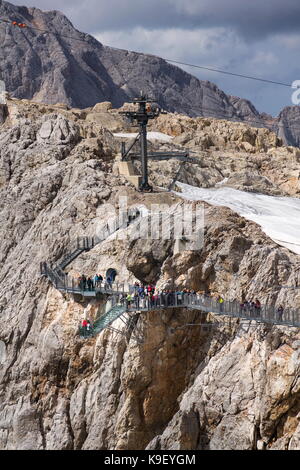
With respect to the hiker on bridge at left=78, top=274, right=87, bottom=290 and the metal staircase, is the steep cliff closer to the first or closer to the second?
the metal staircase

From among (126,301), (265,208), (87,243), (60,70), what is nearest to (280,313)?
(126,301)

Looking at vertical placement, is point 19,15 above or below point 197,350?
above

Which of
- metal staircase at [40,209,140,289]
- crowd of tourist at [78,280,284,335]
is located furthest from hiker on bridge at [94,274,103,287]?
metal staircase at [40,209,140,289]

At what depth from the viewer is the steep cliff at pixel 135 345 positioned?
97.7 feet

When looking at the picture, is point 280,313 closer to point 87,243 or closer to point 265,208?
point 87,243

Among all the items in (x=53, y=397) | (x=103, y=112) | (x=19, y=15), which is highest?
(x=19, y=15)

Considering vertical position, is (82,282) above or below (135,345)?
above

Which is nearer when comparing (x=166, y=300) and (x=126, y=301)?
(x=166, y=300)

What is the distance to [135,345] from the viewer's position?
33562 millimetres
